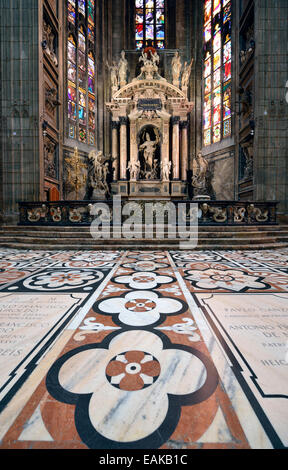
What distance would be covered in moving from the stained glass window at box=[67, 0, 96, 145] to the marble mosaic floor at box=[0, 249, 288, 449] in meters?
12.7

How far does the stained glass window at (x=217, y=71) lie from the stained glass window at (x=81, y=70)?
6.92 meters

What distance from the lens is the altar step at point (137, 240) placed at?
5.38 m

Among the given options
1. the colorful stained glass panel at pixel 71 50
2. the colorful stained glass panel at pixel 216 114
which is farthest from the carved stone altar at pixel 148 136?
the colorful stained glass panel at pixel 71 50

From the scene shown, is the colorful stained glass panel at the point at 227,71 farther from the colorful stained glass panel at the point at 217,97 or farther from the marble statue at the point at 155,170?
the marble statue at the point at 155,170

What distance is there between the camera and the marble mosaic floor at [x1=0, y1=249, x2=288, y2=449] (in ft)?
2.65

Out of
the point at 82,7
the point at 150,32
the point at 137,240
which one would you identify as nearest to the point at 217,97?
the point at 150,32

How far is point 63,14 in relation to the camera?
449 inches

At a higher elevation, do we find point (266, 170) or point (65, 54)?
point (65, 54)

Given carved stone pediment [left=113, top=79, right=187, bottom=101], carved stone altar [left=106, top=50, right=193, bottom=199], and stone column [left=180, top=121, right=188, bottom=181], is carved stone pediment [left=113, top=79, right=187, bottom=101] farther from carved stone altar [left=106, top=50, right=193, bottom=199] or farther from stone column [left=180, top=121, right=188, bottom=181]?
stone column [left=180, top=121, right=188, bottom=181]
